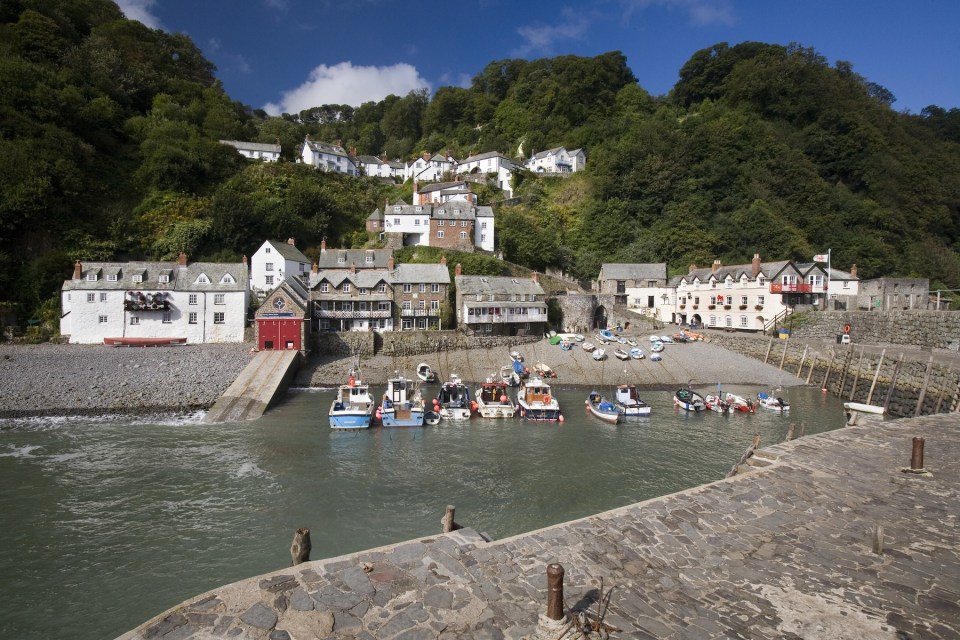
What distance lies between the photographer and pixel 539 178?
7638cm

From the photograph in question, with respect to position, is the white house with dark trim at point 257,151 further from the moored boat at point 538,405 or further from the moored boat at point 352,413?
the moored boat at point 538,405

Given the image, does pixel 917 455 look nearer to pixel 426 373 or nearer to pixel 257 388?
pixel 426 373

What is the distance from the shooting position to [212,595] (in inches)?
253

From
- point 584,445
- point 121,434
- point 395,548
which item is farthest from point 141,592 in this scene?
point 584,445

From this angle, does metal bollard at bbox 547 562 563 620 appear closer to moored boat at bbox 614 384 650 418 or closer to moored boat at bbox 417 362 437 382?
moored boat at bbox 614 384 650 418

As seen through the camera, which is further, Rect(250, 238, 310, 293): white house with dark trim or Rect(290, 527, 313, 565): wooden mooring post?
Rect(250, 238, 310, 293): white house with dark trim

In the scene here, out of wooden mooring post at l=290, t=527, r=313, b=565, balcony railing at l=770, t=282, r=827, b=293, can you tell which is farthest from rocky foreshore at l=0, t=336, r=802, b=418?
wooden mooring post at l=290, t=527, r=313, b=565

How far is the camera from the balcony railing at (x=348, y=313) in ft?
138

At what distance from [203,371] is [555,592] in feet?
108

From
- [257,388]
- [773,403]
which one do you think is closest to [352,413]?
[257,388]

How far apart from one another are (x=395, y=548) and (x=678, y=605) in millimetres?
4459

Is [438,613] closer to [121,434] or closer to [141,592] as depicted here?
[141,592]

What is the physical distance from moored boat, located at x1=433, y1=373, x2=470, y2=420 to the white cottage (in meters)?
21.2

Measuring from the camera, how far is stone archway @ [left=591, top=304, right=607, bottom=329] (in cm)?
5231
